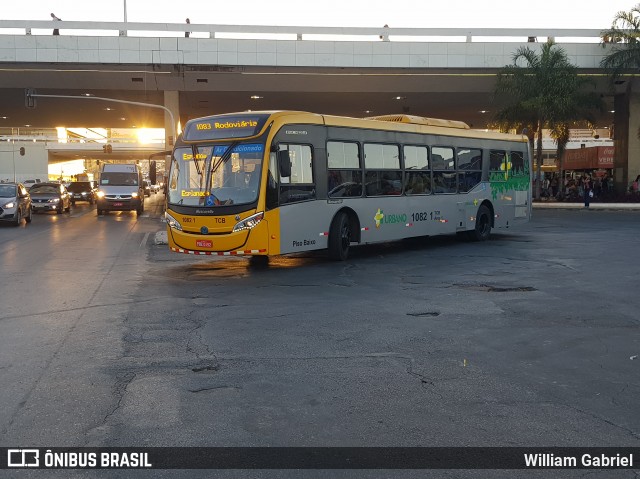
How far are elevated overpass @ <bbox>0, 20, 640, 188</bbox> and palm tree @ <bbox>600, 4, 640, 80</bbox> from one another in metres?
0.51

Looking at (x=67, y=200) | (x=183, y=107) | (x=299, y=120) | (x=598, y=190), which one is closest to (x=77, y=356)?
(x=299, y=120)

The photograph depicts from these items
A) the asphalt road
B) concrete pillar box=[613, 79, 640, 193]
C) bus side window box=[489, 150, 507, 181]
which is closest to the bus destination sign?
the asphalt road

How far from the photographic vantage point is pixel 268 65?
35.7m

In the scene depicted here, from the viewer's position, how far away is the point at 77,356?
7.11 meters

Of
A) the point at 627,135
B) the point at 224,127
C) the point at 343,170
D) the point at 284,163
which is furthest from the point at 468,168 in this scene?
the point at 627,135

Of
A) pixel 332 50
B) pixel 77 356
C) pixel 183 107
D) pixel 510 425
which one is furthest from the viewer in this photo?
pixel 183 107

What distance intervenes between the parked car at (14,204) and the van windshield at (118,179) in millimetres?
9057

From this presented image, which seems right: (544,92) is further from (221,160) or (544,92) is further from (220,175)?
(220,175)

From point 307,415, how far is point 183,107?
145 ft

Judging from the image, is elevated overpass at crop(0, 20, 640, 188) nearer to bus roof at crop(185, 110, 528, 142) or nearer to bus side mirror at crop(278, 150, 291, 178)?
bus roof at crop(185, 110, 528, 142)

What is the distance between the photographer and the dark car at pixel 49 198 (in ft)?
127

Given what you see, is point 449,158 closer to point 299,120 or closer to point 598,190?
point 299,120

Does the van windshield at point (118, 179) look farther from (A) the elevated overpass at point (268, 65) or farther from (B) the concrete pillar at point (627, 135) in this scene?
(B) the concrete pillar at point (627, 135)

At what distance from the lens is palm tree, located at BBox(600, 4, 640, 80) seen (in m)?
37.9
